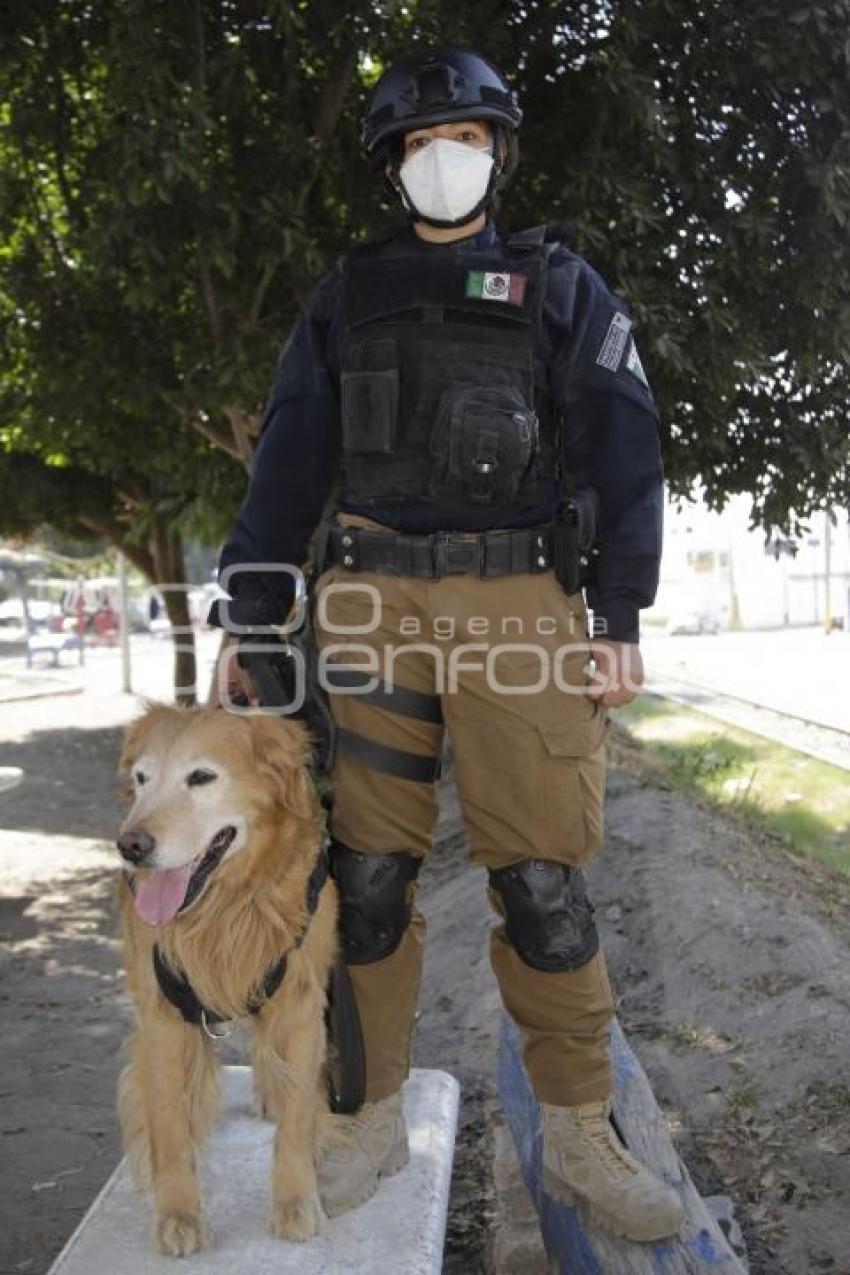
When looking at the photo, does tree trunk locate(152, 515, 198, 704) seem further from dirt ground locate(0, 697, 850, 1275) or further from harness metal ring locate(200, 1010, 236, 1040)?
harness metal ring locate(200, 1010, 236, 1040)

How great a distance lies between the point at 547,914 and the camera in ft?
9.30

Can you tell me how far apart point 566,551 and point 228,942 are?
110 cm

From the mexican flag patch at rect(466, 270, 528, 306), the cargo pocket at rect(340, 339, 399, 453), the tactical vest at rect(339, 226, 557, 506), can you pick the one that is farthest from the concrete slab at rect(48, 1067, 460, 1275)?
the mexican flag patch at rect(466, 270, 528, 306)

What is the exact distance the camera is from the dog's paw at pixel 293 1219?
2.73 meters

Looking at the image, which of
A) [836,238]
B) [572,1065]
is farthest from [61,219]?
[572,1065]

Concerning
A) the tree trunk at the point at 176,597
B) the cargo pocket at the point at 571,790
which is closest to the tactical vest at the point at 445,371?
the cargo pocket at the point at 571,790

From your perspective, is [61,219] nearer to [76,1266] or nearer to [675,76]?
[675,76]

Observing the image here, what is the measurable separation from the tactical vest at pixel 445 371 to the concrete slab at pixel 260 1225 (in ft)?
5.17

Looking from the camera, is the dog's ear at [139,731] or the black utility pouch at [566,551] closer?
the dog's ear at [139,731]

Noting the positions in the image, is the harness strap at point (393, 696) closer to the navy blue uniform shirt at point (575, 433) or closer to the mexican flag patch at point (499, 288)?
the navy blue uniform shirt at point (575, 433)

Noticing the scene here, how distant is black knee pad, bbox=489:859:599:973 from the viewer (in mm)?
2838

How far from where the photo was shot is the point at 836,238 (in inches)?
294

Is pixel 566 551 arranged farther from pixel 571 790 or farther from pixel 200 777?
pixel 200 777

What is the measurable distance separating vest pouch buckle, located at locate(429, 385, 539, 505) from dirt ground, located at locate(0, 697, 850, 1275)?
2.25 meters
